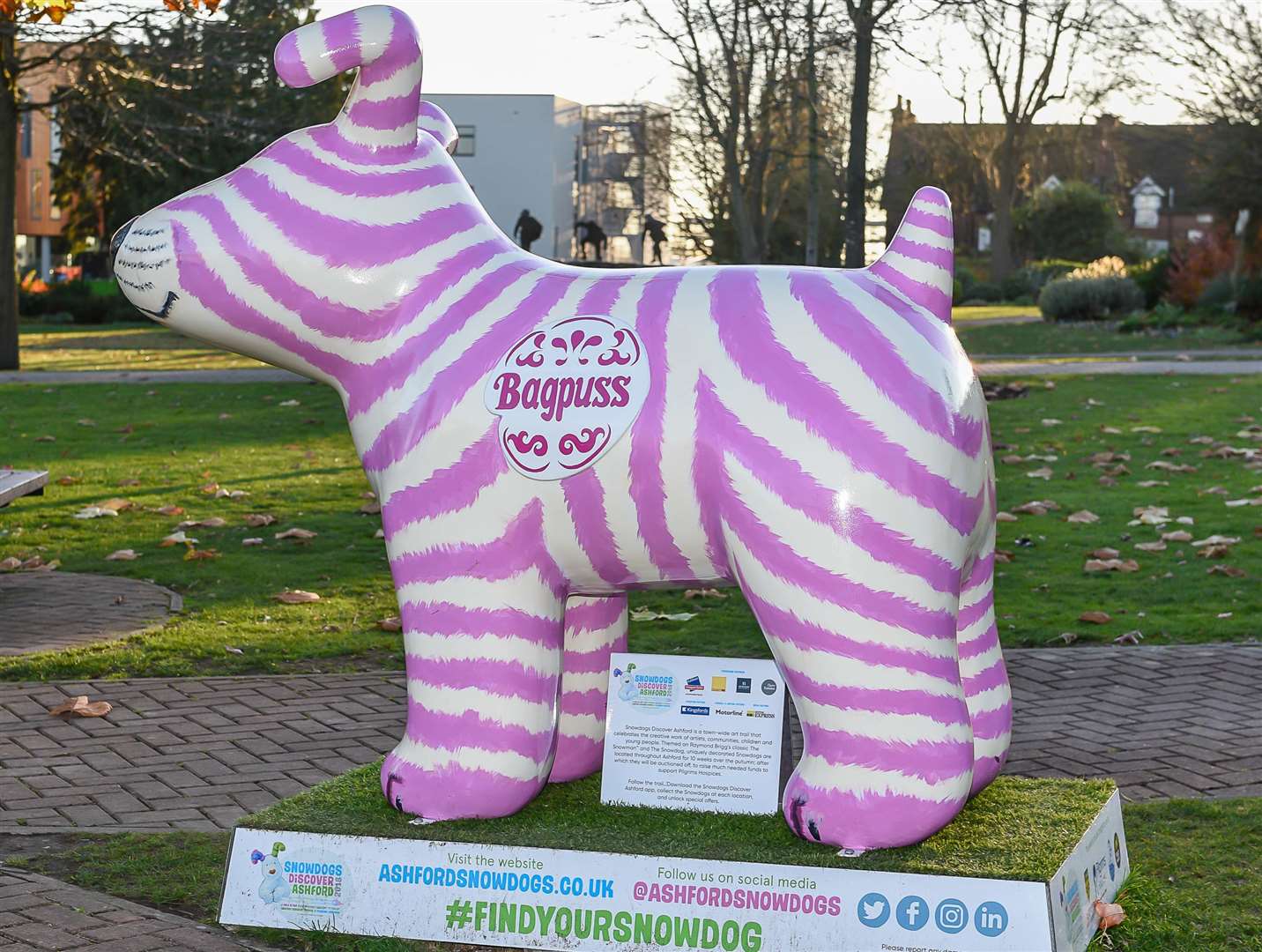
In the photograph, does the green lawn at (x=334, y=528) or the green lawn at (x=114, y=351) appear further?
the green lawn at (x=114, y=351)

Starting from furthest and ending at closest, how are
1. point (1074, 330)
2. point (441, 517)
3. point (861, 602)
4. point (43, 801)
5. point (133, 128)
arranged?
1. point (1074, 330)
2. point (133, 128)
3. point (43, 801)
4. point (441, 517)
5. point (861, 602)

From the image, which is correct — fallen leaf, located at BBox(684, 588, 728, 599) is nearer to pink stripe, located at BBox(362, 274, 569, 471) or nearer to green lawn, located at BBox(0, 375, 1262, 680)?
green lawn, located at BBox(0, 375, 1262, 680)

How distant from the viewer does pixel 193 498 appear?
35.3ft

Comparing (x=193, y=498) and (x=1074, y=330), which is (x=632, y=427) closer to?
(x=193, y=498)

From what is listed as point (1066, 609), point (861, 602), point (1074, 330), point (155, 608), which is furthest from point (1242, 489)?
point (1074, 330)

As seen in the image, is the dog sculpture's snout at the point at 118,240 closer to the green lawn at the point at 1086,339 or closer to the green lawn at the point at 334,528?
the green lawn at the point at 334,528

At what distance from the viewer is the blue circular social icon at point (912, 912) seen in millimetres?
3479

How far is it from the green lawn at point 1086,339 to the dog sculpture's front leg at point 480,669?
2011cm

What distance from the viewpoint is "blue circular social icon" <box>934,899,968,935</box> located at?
3.46m

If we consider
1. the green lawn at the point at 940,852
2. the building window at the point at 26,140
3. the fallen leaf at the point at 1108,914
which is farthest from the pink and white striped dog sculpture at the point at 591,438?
the building window at the point at 26,140

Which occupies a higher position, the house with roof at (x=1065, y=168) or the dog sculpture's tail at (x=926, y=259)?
the house with roof at (x=1065, y=168)

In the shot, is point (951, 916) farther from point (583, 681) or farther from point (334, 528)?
point (334, 528)

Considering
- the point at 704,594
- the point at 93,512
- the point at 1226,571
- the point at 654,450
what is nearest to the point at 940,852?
the point at 654,450

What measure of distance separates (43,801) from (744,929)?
8.20ft
